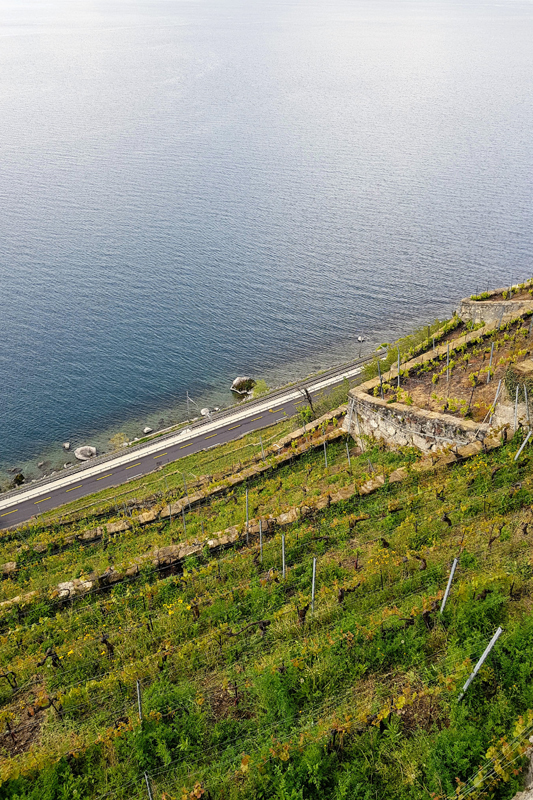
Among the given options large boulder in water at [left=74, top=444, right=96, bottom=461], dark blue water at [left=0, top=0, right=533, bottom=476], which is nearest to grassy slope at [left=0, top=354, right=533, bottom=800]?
large boulder in water at [left=74, top=444, right=96, bottom=461]

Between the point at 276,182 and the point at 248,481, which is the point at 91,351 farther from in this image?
the point at 276,182

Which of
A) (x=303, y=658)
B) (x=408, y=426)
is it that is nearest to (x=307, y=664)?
(x=303, y=658)

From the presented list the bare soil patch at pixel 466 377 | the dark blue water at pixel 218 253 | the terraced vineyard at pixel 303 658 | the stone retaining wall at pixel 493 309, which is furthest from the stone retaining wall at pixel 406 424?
the dark blue water at pixel 218 253

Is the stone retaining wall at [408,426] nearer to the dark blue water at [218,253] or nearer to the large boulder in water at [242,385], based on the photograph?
the large boulder in water at [242,385]

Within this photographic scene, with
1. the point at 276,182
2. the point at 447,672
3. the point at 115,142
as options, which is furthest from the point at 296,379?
the point at 115,142

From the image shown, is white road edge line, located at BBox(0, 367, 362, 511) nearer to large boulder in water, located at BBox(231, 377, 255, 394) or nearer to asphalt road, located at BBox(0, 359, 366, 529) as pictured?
asphalt road, located at BBox(0, 359, 366, 529)

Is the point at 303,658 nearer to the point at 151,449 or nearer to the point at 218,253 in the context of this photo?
the point at 151,449
